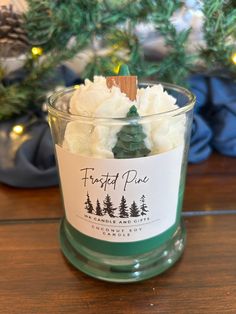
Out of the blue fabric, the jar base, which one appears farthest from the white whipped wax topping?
the blue fabric

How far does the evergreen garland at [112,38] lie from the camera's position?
17.3 inches

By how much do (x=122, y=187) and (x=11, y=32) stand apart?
347mm

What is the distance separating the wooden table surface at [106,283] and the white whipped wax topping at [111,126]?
114 mm

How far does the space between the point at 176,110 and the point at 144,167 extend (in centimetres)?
5

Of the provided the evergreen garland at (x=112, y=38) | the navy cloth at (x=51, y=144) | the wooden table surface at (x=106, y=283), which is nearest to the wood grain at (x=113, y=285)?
the wooden table surface at (x=106, y=283)

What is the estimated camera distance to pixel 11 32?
496mm

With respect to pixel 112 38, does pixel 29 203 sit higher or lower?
lower

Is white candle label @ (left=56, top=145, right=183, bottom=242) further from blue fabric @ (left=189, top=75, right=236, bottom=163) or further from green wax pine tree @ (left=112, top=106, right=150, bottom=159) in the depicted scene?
blue fabric @ (left=189, top=75, right=236, bottom=163)

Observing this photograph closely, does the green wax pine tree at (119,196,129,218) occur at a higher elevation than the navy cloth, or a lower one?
higher

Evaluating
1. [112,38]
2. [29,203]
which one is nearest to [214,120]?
[112,38]

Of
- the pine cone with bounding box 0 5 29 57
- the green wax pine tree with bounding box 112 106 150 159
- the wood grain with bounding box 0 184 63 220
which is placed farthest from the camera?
the pine cone with bounding box 0 5 29 57

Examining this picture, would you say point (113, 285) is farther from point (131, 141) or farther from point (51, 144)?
point (51, 144)

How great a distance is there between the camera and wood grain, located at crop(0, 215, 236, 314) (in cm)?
27

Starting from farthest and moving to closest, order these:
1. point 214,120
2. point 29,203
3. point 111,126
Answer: point 214,120
point 29,203
point 111,126
